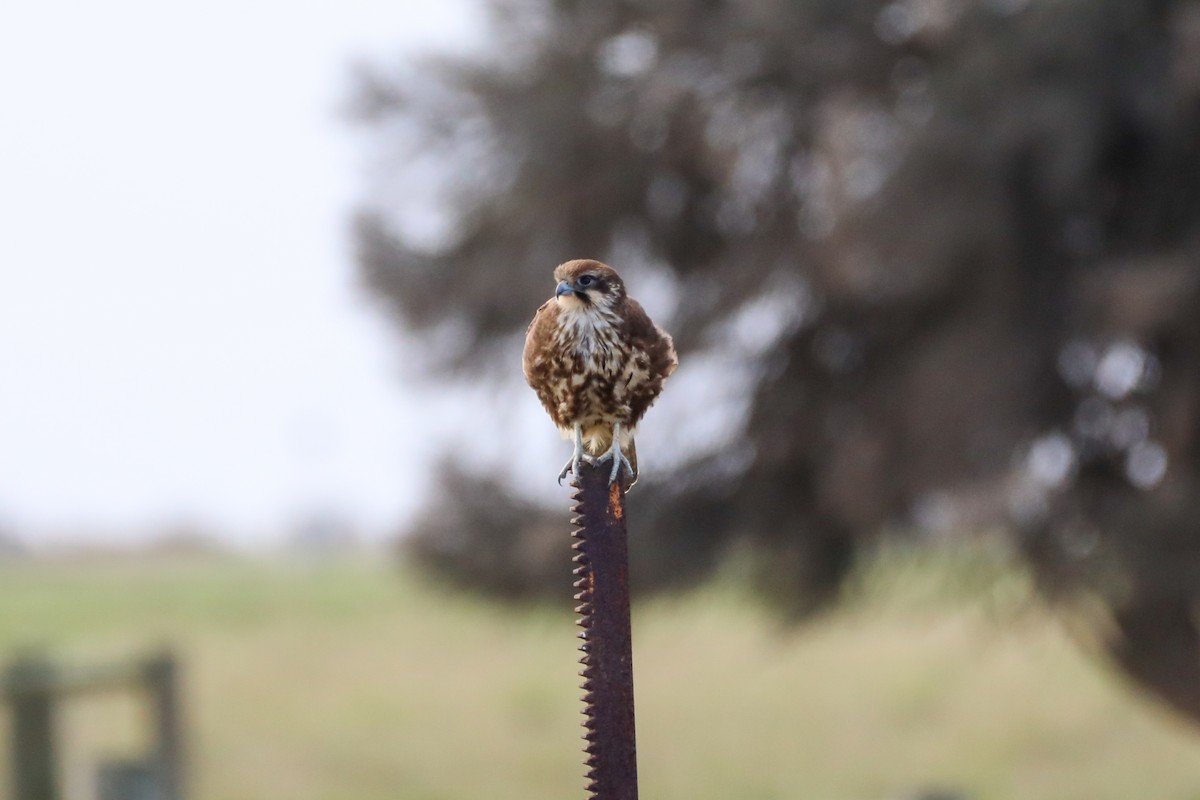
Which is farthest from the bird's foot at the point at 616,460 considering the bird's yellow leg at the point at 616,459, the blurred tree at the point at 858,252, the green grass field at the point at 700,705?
the blurred tree at the point at 858,252

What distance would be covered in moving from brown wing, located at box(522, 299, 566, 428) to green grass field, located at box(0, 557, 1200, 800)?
323cm

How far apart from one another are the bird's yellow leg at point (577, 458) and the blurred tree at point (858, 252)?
4358 millimetres

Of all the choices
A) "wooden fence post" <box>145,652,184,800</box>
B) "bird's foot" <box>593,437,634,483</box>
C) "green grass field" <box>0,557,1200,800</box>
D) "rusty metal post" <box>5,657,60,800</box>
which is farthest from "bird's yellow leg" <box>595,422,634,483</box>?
"wooden fence post" <box>145,652,184,800</box>

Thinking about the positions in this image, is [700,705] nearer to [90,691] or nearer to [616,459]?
[90,691]

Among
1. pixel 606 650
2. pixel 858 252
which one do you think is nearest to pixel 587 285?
pixel 606 650

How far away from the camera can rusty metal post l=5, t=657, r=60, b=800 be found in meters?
4.18

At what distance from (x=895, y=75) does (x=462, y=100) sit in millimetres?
2252

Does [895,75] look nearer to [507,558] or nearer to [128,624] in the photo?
[507,558]

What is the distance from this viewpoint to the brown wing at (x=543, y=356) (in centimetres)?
185

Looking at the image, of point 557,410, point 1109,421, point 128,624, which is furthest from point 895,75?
point 128,624

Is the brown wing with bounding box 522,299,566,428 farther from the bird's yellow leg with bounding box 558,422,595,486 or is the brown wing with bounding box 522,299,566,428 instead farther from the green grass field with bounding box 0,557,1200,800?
the green grass field with bounding box 0,557,1200,800

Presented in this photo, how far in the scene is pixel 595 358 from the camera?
182cm

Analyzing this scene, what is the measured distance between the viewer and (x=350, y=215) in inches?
289

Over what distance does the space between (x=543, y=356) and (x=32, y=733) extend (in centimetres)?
305
